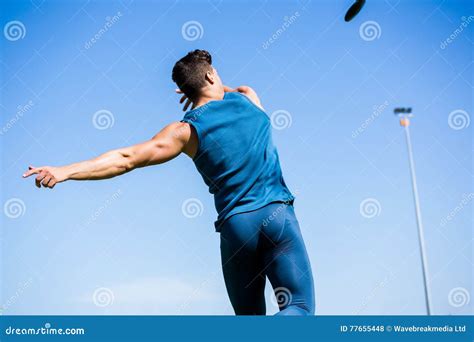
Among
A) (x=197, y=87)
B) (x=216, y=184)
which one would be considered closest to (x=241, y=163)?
(x=216, y=184)

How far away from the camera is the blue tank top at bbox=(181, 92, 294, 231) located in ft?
12.1

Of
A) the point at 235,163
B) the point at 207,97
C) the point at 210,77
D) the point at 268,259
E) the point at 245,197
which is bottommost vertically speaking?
the point at 268,259

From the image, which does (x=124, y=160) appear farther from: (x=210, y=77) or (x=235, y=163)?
(x=210, y=77)

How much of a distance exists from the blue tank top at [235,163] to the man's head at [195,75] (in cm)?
31

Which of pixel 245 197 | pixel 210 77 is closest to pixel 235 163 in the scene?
pixel 245 197

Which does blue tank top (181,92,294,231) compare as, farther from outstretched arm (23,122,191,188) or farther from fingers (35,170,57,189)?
fingers (35,170,57,189)

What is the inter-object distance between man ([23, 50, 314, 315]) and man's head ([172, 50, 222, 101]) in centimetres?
28

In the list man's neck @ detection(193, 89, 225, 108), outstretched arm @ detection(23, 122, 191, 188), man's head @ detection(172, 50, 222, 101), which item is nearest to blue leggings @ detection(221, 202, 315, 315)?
outstretched arm @ detection(23, 122, 191, 188)

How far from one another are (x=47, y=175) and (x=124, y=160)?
494 mm

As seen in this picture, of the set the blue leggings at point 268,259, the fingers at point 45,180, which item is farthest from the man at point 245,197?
the fingers at point 45,180

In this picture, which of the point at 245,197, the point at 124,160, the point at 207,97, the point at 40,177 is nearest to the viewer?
the point at 40,177

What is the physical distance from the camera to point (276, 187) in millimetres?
3752

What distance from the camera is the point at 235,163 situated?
3715mm

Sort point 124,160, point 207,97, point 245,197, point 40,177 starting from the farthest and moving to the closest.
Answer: point 207,97
point 245,197
point 124,160
point 40,177
